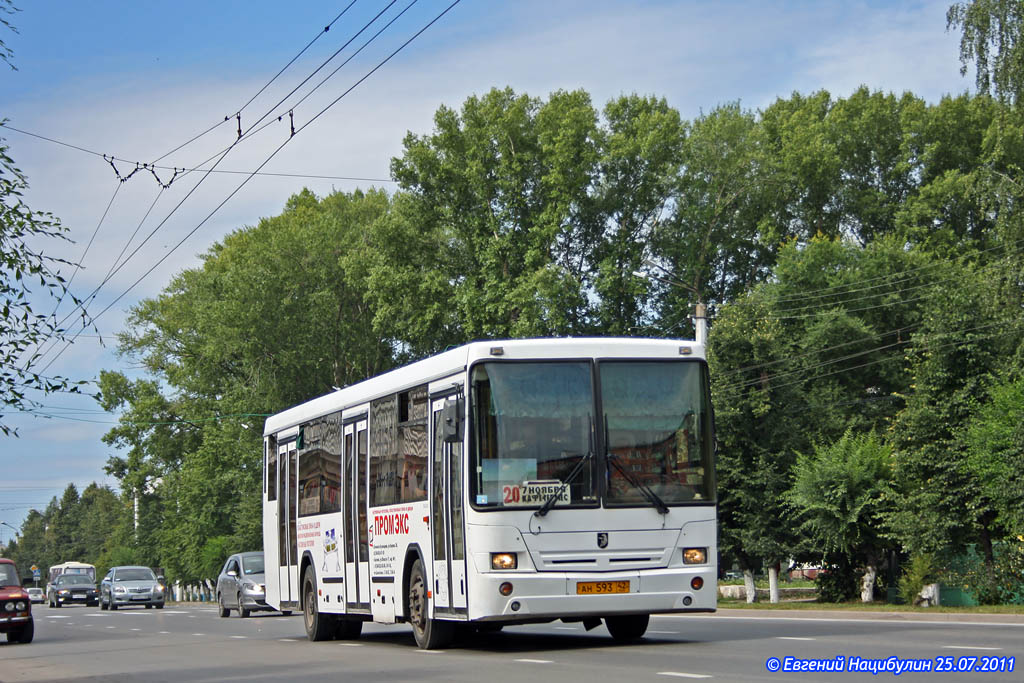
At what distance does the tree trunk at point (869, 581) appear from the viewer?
3231 centimetres

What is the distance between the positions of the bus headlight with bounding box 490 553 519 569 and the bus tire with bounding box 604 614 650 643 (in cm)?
253

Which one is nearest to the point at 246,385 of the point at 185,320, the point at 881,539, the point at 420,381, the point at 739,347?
the point at 185,320

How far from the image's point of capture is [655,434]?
15.6 metres

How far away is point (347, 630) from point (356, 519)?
3.39 m

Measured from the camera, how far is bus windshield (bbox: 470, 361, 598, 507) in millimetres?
15219

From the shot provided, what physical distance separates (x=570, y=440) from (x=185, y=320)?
181 feet

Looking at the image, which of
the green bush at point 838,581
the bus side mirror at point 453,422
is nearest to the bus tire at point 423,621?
the bus side mirror at point 453,422

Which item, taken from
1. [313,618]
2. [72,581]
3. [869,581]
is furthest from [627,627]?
[72,581]

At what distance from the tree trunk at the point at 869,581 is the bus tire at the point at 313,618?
49.6ft

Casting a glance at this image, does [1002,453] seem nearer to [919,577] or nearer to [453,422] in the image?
[919,577]

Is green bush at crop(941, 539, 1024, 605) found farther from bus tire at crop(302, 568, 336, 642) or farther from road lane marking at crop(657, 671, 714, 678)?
road lane marking at crop(657, 671, 714, 678)

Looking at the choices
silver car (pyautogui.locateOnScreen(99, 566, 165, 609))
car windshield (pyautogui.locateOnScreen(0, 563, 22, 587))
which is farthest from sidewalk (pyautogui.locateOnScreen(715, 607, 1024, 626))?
silver car (pyautogui.locateOnScreen(99, 566, 165, 609))

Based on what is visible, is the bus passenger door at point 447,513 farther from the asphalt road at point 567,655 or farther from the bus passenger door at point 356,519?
the bus passenger door at point 356,519

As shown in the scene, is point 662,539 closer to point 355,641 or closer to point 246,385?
point 355,641
